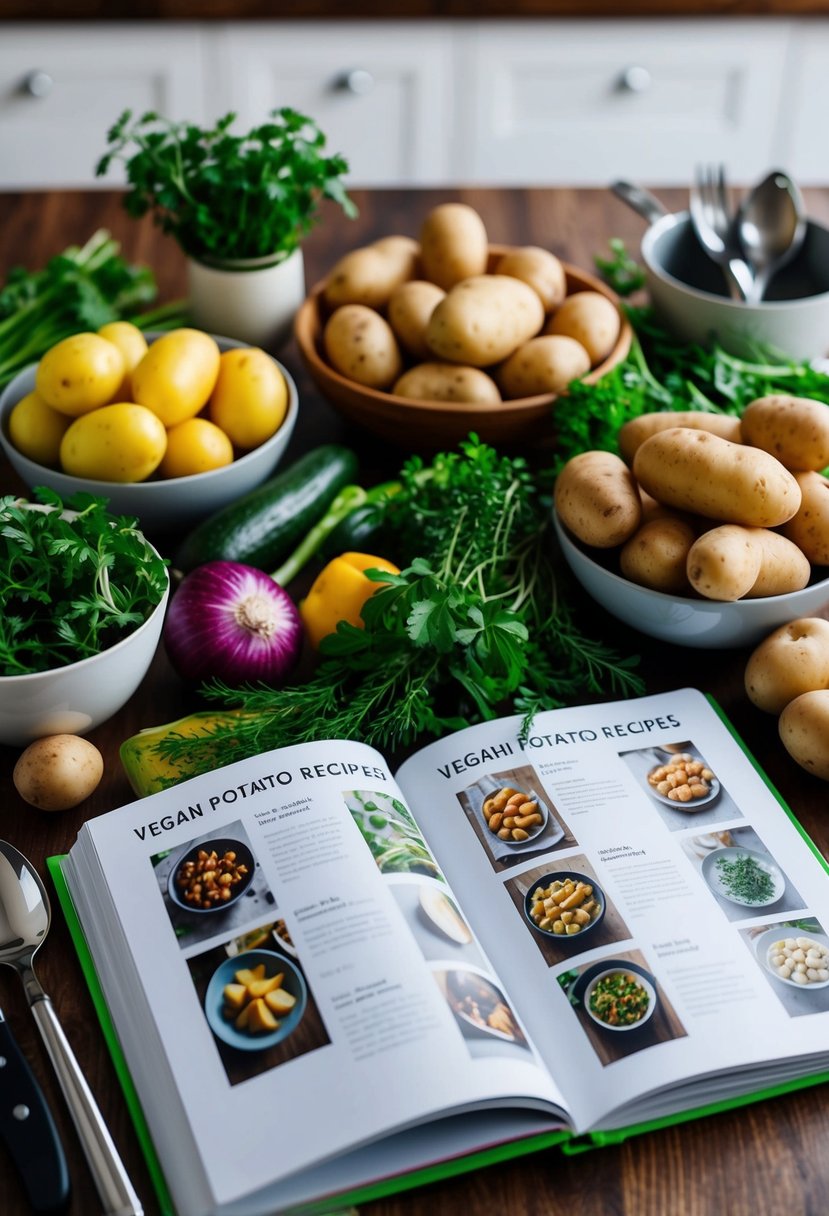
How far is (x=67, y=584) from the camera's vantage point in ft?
2.77

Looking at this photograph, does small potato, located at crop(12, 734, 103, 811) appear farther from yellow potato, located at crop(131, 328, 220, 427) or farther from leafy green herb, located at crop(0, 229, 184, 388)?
leafy green herb, located at crop(0, 229, 184, 388)

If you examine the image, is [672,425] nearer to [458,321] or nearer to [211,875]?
[458,321]

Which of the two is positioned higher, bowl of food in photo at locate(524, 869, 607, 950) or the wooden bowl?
the wooden bowl

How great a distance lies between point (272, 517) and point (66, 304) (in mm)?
447

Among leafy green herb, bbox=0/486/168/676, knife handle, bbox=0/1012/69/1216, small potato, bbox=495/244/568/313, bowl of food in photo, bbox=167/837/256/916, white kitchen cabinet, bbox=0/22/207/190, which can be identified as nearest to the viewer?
knife handle, bbox=0/1012/69/1216

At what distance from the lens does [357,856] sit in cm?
75

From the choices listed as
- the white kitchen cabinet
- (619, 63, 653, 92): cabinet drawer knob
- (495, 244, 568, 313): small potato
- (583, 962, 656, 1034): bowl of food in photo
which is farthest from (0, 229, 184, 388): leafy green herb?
(619, 63, 653, 92): cabinet drawer knob

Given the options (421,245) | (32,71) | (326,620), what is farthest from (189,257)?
(32,71)

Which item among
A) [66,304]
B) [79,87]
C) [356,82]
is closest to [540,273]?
[66,304]

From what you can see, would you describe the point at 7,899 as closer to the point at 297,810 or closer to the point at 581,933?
the point at 297,810

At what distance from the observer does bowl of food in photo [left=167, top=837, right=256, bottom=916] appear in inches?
29.0

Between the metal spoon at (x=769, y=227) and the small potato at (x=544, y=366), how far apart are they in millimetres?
344

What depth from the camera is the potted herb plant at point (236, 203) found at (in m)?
1.22

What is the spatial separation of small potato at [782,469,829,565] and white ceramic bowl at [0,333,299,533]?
498 mm
